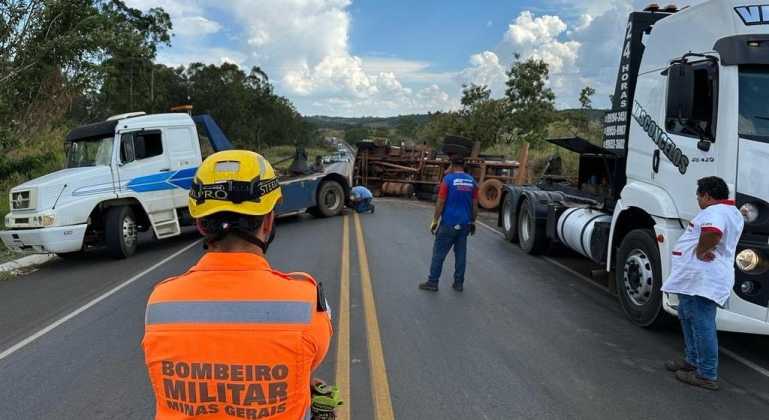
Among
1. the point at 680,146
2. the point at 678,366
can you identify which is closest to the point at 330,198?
the point at 680,146

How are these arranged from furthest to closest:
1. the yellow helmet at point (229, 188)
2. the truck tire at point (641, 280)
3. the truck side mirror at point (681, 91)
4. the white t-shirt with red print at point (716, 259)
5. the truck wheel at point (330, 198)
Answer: the truck wheel at point (330, 198) < the truck tire at point (641, 280) < the truck side mirror at point (681, 91) < the white t-shirt with red print at point (716, 259) < the yellow helmet at point (229, 188)

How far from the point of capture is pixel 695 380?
13.8 feet

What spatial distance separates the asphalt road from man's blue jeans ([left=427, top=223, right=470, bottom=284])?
249 millimetres

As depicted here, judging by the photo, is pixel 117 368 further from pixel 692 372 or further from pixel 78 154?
pixel 78 154

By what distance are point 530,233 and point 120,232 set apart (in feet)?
24.5

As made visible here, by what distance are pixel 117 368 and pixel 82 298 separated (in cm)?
293

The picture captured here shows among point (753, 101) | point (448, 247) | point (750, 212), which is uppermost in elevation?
point (753, 101)

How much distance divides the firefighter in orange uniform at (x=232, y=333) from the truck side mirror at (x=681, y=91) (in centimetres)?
430

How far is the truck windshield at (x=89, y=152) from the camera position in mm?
9898

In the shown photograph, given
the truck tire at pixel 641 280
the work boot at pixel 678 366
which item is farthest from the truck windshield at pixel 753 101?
the work boot at pixel 678 366

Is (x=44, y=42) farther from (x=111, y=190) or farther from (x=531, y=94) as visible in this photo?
(x=531, y=94)

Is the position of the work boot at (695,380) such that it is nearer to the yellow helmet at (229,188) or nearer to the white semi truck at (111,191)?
the yellow helmet at (229,188)

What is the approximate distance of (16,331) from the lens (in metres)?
5.64

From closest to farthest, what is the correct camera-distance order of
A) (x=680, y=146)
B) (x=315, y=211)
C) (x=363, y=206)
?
(x=680, y=146), (x=315, y=211), (x=363, y=206)
